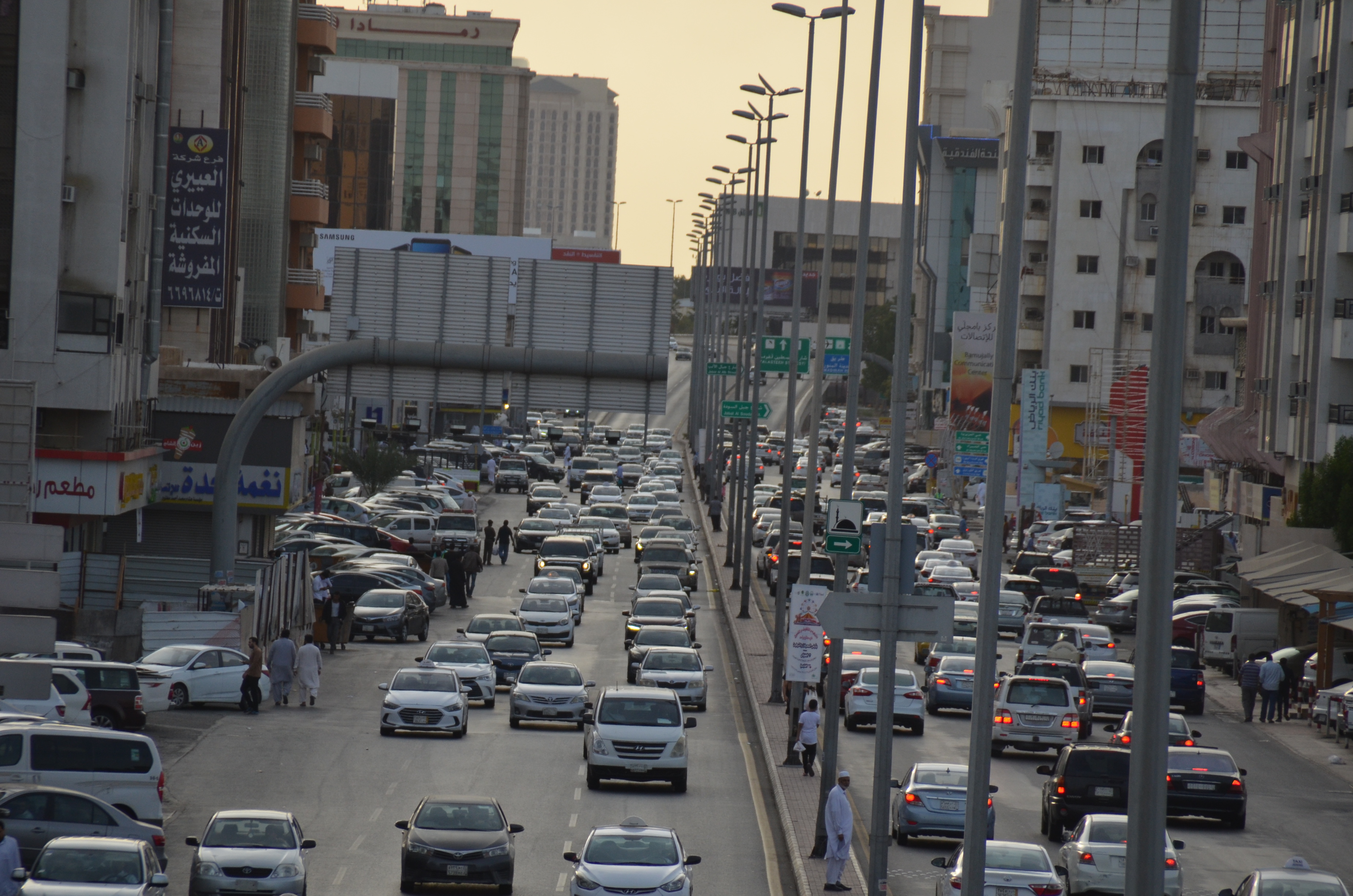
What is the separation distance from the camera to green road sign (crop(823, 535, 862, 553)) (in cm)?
2447

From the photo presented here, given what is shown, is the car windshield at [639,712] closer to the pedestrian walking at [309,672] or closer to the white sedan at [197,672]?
the pedestrian walking at [309,672]

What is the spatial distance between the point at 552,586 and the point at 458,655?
12.5 m

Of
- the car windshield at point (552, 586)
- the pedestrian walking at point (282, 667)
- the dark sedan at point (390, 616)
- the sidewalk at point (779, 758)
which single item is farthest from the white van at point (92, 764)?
the car windshield at point (552, 586)

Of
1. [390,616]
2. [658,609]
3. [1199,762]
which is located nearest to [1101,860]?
[1199,762]

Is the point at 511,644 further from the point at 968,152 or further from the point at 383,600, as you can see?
the point at 968,152

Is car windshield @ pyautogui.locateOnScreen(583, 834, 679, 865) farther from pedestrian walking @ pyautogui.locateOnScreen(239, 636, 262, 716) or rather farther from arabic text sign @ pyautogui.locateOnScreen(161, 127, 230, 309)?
arabic text sign @ pyautogui.locateOnScreen(161, 127, 230, 309)

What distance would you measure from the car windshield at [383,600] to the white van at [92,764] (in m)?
25.3

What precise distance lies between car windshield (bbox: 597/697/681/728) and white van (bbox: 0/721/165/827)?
831 centimetres

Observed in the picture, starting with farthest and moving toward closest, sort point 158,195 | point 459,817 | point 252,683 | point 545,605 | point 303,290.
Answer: point 303,290, point 545,605, point 158,195, point 252,683, point 459,817

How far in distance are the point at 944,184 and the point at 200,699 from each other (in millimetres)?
106175

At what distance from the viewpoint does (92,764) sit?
73.7 ft

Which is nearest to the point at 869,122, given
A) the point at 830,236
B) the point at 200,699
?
the point at 830,236

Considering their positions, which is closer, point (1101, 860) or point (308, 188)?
point (1101, 860)

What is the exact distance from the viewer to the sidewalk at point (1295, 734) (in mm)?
35656
